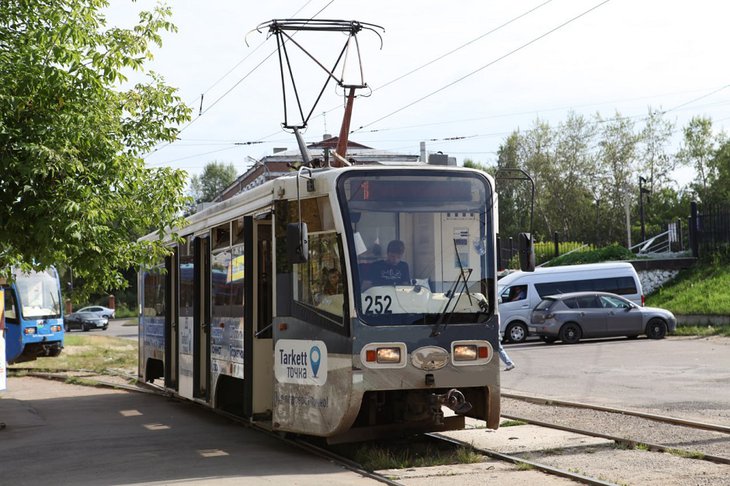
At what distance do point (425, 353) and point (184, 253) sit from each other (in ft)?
21.3

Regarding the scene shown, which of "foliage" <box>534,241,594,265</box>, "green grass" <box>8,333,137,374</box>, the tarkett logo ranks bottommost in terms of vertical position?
"green grass" <box>8,333,137,374</box>

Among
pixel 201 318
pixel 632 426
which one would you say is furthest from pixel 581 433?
pixel 201 318

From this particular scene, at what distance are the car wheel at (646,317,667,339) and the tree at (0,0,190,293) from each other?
1855 cm

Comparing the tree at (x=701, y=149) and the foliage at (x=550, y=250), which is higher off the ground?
the tree at (x=701, y=149)

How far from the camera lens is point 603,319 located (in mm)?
29844

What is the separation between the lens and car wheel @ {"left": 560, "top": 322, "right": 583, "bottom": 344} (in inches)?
1179

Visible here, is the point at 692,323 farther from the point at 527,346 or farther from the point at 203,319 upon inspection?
the point at 203,319

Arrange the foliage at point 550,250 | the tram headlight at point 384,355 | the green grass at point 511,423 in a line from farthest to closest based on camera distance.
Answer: the foliage at point 550,250 → the green grass at point 511,423 → the tram headlight at point 384,355

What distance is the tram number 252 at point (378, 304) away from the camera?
33.1ft

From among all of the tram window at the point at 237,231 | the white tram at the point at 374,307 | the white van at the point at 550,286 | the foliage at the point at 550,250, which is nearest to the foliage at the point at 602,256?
the foliage at the point at 550,250

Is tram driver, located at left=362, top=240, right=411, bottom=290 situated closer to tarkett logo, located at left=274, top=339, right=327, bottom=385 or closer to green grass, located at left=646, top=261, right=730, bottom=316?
tarkett logo, located at left=274, top=339, right=327, bottom=385

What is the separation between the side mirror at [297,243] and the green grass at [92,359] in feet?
59.3

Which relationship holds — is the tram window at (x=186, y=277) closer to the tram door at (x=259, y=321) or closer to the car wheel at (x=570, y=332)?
the tram door at (x=259, y=321)

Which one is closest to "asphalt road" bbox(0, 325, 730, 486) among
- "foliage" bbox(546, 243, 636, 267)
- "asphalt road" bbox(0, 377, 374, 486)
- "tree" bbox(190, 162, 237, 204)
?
"asphalt road" bbox(0, 377, 374, 486)
